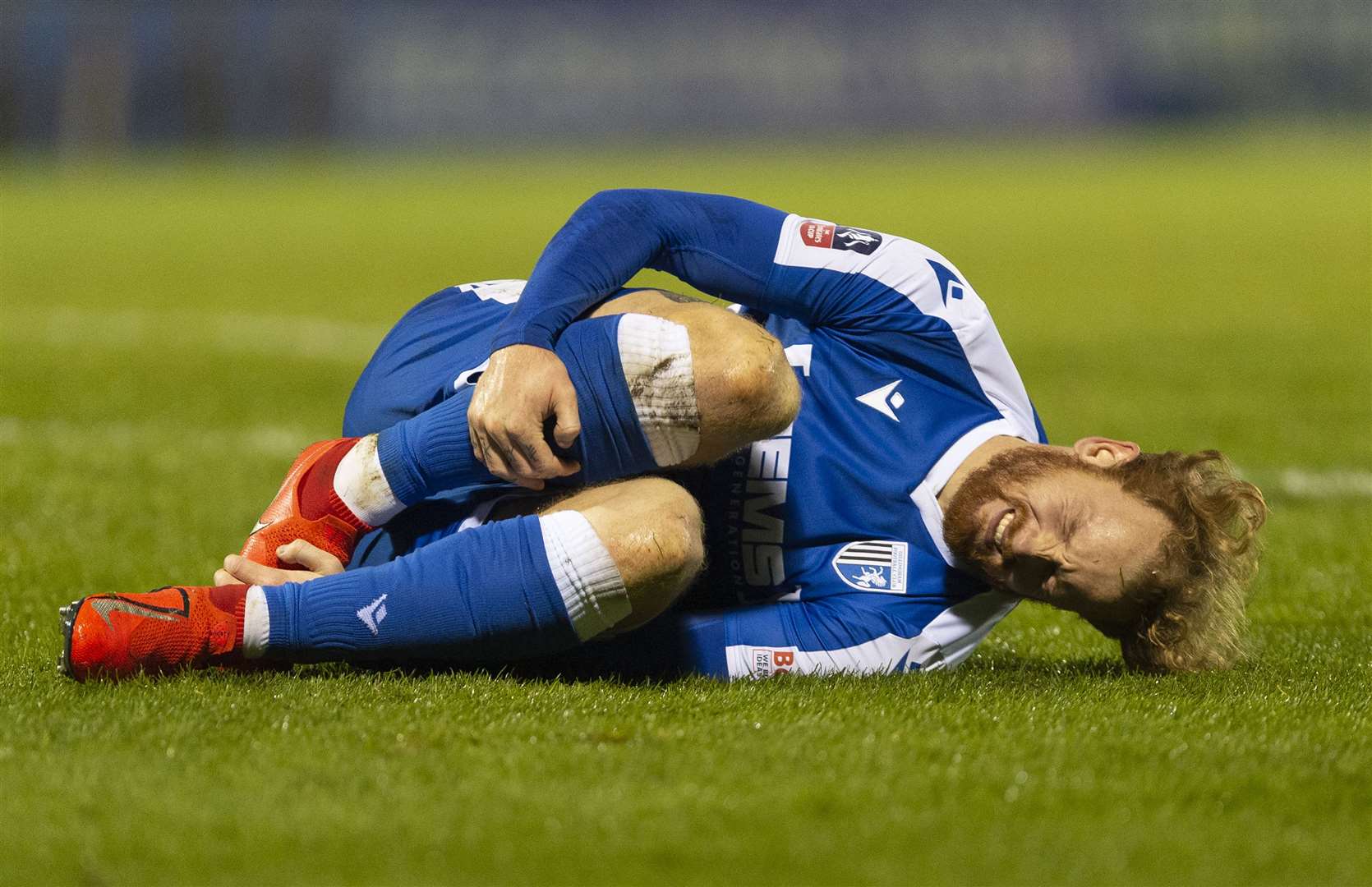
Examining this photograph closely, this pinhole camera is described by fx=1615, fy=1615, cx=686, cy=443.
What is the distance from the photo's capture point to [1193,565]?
3076 millimetres

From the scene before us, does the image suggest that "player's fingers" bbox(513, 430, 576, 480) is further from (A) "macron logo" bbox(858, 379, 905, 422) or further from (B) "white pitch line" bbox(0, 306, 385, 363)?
(B) "white pitch line" bbox(0, 306, 385, 363)

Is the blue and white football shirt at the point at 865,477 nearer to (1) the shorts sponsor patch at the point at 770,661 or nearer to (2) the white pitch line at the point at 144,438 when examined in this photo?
(1) the shorts sponsor patch at the point at 770,661

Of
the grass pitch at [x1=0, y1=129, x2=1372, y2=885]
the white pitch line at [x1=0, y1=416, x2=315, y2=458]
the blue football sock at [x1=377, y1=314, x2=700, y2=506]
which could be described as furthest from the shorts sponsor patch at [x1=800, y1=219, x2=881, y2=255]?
the white pitch line at [x1=0, y1=416, x2=315, y2=458]

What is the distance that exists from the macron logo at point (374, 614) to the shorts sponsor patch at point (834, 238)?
1.07 m

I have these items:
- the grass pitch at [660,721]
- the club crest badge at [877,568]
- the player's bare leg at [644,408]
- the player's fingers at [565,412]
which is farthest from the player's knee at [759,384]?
the grass pitch at [660,721]

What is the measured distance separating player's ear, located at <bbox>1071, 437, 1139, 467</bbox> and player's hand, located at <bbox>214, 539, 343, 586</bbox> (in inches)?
55.6

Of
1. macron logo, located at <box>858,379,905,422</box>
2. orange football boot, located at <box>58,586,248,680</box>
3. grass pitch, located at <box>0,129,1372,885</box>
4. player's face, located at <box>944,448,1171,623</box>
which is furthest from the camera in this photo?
macron logo, located at <box>858,379,905,422</box>

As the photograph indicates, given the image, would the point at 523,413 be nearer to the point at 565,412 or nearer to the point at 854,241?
the point at 565,412

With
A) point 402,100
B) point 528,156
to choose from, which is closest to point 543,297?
point 528,156

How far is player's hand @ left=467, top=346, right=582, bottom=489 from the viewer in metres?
2.69

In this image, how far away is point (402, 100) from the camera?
54438 mm

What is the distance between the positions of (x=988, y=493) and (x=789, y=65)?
5931 centimetres

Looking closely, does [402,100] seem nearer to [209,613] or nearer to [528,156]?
[528,156]

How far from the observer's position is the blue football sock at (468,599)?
2697 mm
